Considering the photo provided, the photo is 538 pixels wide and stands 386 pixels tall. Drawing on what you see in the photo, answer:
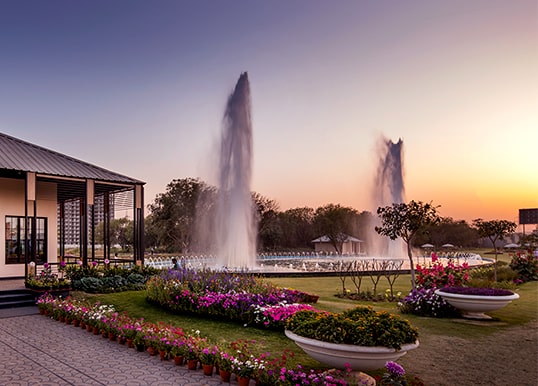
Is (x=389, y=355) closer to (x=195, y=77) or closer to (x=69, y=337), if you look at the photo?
(x=69, y=337)

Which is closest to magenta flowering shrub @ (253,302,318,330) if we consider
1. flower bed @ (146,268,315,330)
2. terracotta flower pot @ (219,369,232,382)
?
flower bed @ (146,268,315,330)

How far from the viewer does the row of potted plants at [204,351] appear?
540cm

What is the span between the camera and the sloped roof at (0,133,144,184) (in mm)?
14798

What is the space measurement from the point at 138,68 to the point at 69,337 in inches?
495

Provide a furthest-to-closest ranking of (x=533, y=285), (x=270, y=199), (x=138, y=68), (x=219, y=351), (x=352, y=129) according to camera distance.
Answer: (x=270, y=199) → (x=352, y=129) → (x=138, y=68) → (x=533, y=285) → (x=219, y=351)

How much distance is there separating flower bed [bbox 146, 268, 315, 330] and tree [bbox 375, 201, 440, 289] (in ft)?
12.8

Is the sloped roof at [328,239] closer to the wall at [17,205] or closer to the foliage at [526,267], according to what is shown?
the foliage at [526,267]

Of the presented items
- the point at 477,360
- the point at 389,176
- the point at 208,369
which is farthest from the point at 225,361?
the point at 389,176

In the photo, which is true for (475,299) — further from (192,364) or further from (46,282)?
(46,282)

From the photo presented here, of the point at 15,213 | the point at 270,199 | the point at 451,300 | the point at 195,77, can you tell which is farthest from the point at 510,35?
the point at 270,199

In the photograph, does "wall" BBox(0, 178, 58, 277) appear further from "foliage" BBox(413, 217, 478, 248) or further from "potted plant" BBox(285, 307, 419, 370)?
"foliage" BBox(413, 217, 478, 248)

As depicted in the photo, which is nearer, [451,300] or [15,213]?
[451,300]

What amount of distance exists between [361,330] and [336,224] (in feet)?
187

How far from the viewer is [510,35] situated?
41.3ft
